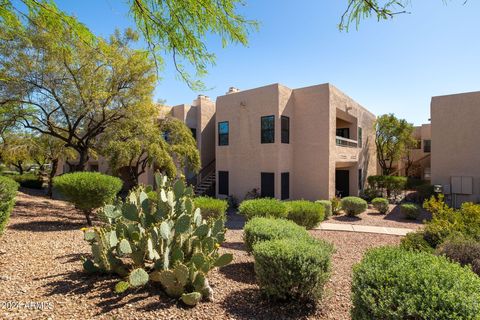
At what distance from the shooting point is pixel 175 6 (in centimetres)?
407

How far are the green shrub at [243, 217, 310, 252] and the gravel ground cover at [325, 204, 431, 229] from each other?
8.38 m

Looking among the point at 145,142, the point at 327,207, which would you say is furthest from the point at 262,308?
the point at 327,207

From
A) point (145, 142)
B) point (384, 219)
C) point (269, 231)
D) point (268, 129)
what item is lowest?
point (384, 219)

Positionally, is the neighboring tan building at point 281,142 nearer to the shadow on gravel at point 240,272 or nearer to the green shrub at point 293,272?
the shadow on gravel at point 240,272

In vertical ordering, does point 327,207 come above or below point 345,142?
below

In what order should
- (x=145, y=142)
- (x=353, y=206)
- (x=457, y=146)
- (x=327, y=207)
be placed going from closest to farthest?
(x=145, y=142) < (x=327, y=207) < (x=353, y=206) < (x=457, y=146)

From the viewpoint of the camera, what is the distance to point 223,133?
59.9 ft

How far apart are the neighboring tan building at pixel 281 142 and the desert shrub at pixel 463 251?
1019 centimetres

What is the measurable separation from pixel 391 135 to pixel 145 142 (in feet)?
72.2

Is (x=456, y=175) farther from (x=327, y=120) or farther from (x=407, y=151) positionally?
(x=407, y=151)

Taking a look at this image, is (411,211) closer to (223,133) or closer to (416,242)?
(416,242)

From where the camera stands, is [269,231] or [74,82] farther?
[74,82]

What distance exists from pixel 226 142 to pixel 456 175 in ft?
49.3

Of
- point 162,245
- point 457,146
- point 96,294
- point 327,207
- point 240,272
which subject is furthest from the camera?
point 457,146
